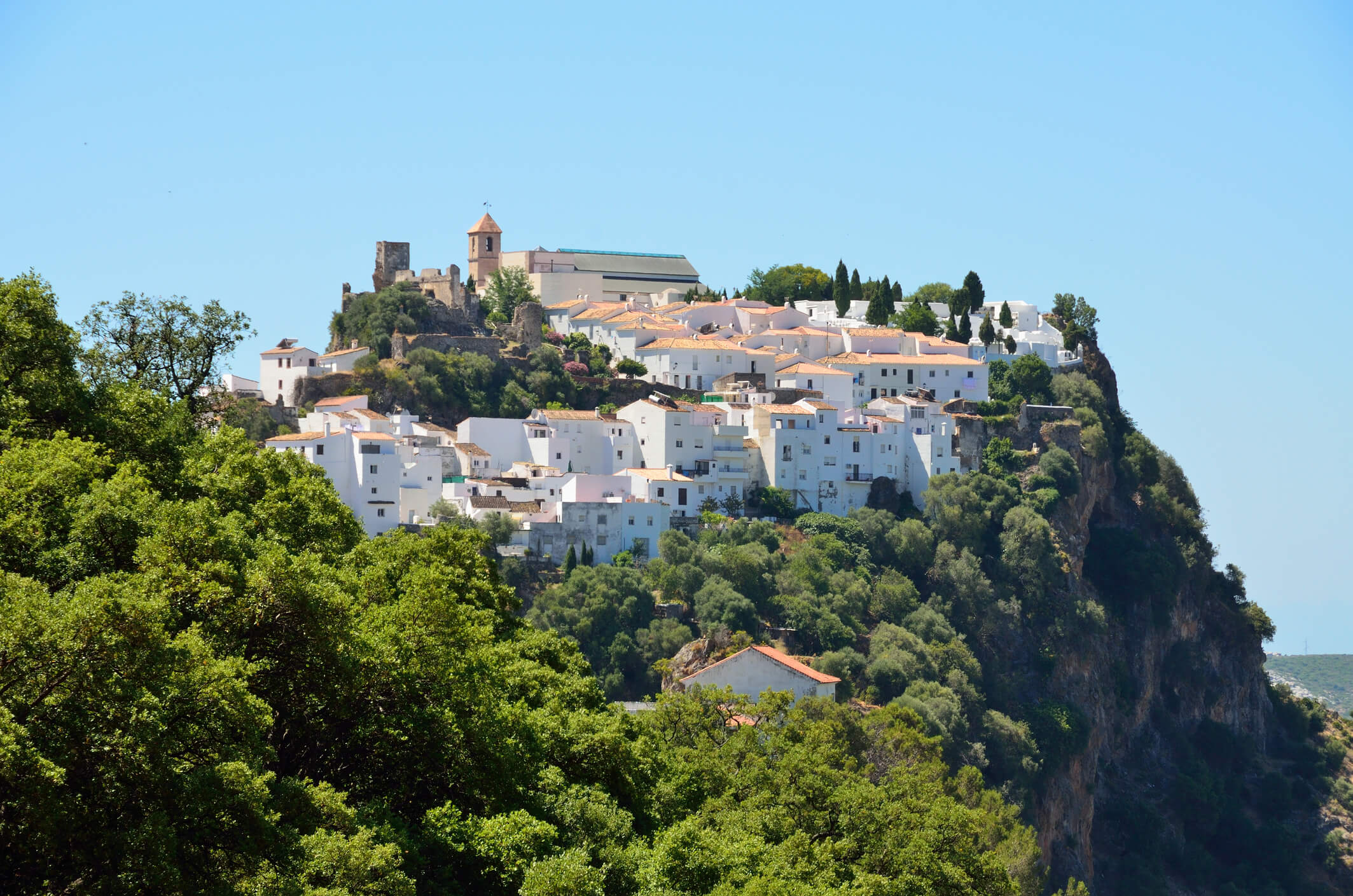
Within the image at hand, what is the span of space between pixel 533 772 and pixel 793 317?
69.1 m

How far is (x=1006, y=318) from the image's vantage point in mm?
103562

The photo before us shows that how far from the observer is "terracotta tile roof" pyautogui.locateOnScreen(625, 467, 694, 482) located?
78.8m

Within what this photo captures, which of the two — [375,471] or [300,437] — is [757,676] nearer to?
[375,471]

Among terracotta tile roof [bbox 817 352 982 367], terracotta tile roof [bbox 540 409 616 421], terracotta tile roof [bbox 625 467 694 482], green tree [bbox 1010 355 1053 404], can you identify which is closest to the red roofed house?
terracotta tile roof [bbox 625 467 694 482]

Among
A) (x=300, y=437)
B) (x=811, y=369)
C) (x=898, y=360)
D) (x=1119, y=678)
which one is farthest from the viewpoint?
(x=898, y=360)

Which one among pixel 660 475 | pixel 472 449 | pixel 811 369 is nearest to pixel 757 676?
pixel 660 475

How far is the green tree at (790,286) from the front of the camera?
362 ft

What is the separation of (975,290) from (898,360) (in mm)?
14942

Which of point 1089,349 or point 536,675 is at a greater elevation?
point 1089,349

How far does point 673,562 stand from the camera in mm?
73688

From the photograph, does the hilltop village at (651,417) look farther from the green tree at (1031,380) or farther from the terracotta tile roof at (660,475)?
the green tree at (1031,380)

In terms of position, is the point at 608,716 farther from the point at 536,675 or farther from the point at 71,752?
the point at 71,752

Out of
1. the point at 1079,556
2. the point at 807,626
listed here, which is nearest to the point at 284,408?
the point at 807,626

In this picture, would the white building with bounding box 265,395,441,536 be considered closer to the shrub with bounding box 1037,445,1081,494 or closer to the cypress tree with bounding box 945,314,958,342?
the shrub with bounding box 1037,445,1081,494
